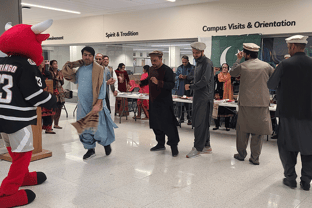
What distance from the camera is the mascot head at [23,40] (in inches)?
111

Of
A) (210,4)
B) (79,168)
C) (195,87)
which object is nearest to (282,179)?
(195,87)

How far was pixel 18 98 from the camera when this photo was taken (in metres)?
2.82

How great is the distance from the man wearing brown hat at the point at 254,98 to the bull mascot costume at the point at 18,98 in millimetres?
2684

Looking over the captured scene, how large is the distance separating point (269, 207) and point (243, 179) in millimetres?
786

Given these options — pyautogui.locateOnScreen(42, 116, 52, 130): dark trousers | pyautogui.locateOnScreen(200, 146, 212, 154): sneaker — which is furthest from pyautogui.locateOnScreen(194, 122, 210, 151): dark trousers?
pyautogui.locateOnScreen(42, 116, 52, 130): dark trousers

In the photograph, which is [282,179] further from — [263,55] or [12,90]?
[263,55]

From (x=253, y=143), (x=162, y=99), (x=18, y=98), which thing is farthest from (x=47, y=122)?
(x=253, y=143)

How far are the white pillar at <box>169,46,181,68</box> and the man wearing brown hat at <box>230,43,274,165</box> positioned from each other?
517 centimetres

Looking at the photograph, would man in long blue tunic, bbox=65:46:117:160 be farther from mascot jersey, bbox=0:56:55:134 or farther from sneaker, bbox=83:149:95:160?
mascot jersey, bbox=0:56:55:134

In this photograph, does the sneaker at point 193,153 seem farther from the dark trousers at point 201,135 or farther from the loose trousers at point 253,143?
the loose trousers at point 253,143

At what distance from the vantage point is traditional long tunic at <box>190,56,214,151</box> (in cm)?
448

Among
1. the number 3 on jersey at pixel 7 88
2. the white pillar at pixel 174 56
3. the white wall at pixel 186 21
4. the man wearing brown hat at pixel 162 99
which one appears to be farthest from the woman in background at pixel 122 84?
the number 3 on jersey at pixel 7 88

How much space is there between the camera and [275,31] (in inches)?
292

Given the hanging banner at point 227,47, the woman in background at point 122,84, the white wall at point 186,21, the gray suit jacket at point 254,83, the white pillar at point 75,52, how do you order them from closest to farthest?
the gray suit jacket at point 254,83 → the white wall at point 186,21 → the hanging banner at point 227,47 → the woman in background at point 122,84 → the white pillar at point 75,52
